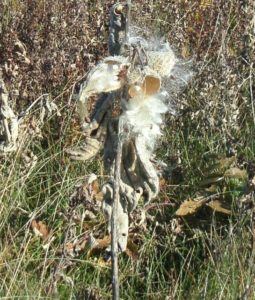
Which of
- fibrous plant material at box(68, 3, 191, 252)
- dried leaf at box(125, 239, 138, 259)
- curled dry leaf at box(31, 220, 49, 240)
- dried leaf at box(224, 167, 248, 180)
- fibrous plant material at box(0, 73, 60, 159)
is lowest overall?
dried leaf at box(125, 239, 138, 259)

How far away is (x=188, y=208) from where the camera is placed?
9.57 feet

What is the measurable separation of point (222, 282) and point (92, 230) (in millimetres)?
650

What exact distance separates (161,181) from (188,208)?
A: 179 millimetres

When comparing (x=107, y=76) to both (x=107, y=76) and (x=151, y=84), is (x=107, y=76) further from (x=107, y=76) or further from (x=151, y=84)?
(x=151, y=84)

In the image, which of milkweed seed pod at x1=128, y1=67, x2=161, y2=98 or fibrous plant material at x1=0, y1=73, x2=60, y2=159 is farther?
fibrous plant material at x1=0, y1=73, x2=60, y2=159

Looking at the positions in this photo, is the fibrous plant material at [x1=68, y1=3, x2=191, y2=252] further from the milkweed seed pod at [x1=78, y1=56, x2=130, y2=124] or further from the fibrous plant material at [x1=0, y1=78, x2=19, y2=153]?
the fibrous plant material at [x1=0, y1=78, x2=19, y2=153]

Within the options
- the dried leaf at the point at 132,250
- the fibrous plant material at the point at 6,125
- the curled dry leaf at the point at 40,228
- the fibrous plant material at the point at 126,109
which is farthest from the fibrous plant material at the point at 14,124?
the fibrous plant material at the point at 126,109

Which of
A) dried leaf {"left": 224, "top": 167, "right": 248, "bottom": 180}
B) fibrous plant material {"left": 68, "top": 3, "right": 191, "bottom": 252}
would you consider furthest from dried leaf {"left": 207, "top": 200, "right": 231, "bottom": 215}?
fibrous plant material {"left": 68, "top": 3, "right": 191, "bottom": 252}

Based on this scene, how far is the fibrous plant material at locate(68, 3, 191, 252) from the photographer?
1.42 meters

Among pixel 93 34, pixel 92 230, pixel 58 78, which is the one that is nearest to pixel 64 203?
pixel 92 230

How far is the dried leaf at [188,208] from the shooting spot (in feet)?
9.50

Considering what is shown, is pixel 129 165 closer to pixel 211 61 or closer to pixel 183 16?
pixel 211 61

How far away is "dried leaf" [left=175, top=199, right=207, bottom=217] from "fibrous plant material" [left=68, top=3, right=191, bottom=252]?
133 centimetres

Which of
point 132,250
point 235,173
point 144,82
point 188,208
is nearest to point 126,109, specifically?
point 144,82
